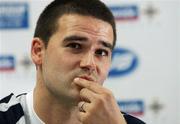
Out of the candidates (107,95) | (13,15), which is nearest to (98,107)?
(107,95)

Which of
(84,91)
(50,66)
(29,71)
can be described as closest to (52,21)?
(50,66)

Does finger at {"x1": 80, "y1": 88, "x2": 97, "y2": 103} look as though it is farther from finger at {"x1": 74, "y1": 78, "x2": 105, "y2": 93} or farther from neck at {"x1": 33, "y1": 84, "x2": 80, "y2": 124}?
neck at {"x1": 33, "y1": 84, "x2": 80, "y2": 124}

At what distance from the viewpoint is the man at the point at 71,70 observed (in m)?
1.30

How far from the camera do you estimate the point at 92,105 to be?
1275 millimetres

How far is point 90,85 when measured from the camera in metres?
1.32

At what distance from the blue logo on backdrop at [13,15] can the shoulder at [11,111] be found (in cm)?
112

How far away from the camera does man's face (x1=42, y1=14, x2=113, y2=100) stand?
4.51 feet

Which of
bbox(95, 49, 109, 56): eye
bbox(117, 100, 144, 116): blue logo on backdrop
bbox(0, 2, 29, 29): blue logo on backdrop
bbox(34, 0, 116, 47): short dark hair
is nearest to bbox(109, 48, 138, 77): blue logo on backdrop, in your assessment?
bbox(117, 100, 144, 116): blue logo on backdrop

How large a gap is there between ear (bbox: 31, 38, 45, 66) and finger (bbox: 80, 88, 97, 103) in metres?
0.30

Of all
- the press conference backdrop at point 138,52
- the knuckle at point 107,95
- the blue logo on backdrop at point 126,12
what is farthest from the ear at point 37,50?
the blue logo on backdrop at point 126,12

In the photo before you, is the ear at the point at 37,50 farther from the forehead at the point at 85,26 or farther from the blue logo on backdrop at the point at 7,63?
the blue logo on backdrop at the point at 7,63

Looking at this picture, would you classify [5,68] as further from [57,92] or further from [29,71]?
[57,92]

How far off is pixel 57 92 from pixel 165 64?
1.34 metres

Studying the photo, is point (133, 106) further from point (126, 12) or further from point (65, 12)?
point (65, 12)
